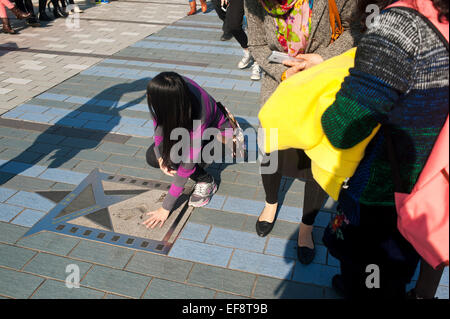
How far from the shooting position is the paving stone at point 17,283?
90.6 inches

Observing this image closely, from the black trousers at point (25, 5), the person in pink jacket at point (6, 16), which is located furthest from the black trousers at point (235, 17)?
the black trousers at point (25, 5)

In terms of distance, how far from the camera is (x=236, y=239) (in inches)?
108

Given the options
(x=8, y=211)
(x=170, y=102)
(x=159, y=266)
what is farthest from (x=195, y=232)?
(x=8, y=211)

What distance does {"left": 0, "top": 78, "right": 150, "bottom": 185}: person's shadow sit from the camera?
3623 mm

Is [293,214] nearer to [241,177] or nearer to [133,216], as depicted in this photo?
[241,177]

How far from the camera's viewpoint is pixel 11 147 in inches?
154

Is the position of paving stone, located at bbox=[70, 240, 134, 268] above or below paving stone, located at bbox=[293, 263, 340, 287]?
above

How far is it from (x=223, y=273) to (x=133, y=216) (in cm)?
97

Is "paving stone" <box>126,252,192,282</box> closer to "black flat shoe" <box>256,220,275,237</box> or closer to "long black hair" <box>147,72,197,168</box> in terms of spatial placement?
"black flat shoe" <box>256,220,275,237</box>

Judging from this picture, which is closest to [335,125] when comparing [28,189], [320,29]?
[320,29]

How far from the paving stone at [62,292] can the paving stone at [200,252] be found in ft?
1.92

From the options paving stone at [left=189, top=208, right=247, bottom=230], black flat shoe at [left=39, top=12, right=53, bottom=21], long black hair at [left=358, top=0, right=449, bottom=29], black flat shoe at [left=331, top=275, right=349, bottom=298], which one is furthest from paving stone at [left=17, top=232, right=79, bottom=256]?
black flat shoe at [left=39, top=12, right=53, bottom=21]

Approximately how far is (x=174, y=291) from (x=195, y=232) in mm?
583

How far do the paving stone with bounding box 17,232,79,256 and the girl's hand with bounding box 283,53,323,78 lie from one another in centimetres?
205
